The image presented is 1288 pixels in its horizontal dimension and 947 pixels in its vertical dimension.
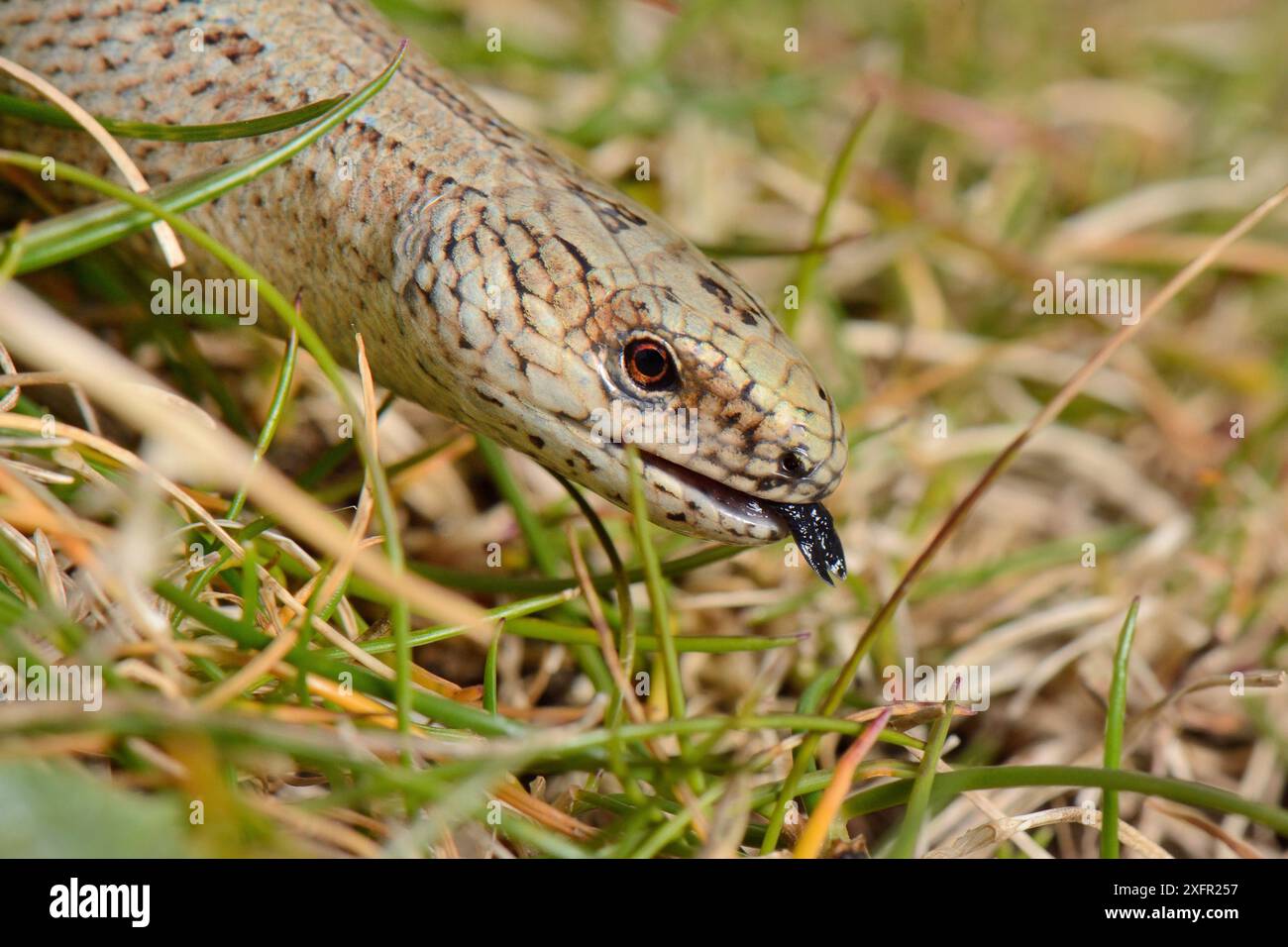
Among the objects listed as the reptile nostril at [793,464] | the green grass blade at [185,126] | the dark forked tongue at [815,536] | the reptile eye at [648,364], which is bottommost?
the dark forked tongue at [815,536]

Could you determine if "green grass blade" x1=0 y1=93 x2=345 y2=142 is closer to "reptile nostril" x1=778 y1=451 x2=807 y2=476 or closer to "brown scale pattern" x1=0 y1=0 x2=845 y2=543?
"brown scale pattern" x1=0 y1=0 x2=845 y2=543

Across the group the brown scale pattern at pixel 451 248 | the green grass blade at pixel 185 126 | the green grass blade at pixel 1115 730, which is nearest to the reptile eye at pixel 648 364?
the brown scale pattern at pixel 451 248

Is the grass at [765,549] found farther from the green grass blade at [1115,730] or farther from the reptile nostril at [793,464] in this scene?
the reptile nostril at [793,464]

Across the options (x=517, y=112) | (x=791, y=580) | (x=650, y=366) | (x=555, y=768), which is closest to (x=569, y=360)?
(x=650, y=366)

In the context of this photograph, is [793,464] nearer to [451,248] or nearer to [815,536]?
[815,536]

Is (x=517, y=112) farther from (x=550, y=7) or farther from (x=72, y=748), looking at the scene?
(x=72, y=748)

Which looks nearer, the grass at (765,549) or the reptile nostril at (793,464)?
the grass at (765,549)

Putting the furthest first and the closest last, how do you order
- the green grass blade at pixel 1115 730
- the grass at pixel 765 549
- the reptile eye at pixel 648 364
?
the reptile eye at pixel 648 364, the green grass blade at pixel 1115 730, the grass at pixel 765 549

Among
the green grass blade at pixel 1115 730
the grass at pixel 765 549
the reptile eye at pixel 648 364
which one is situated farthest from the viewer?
the reptile eye at pixel 648 364
